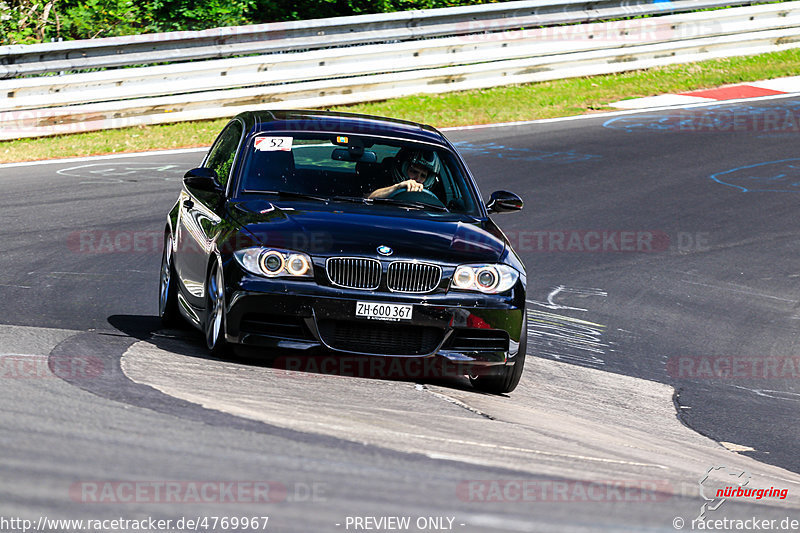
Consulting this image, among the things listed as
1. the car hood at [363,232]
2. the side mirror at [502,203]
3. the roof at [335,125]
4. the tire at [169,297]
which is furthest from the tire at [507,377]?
A: the tire at [169,297]

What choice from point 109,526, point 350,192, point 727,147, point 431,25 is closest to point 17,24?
point 431,25

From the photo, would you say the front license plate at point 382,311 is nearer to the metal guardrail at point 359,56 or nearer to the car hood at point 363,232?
the car hood at point 363,232

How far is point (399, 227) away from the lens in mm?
7098

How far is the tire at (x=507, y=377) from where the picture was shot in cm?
711

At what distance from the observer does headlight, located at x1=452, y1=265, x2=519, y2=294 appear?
6844 millimetres

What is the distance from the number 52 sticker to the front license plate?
1.74 m

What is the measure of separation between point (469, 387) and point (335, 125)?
2.17 meters

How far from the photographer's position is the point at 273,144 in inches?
316

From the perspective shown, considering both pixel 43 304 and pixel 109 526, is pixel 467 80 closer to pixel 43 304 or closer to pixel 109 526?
pixel 43 304

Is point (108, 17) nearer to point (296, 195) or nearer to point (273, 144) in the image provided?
point (273, 144)

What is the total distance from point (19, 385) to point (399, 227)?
2.47 meters

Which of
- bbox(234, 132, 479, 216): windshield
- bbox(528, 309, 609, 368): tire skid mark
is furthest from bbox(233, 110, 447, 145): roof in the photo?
bbox(528, 309, 609, 368): tire skid mark

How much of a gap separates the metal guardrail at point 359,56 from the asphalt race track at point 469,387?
75.1 inches

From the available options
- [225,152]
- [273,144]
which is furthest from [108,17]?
[273,144]
